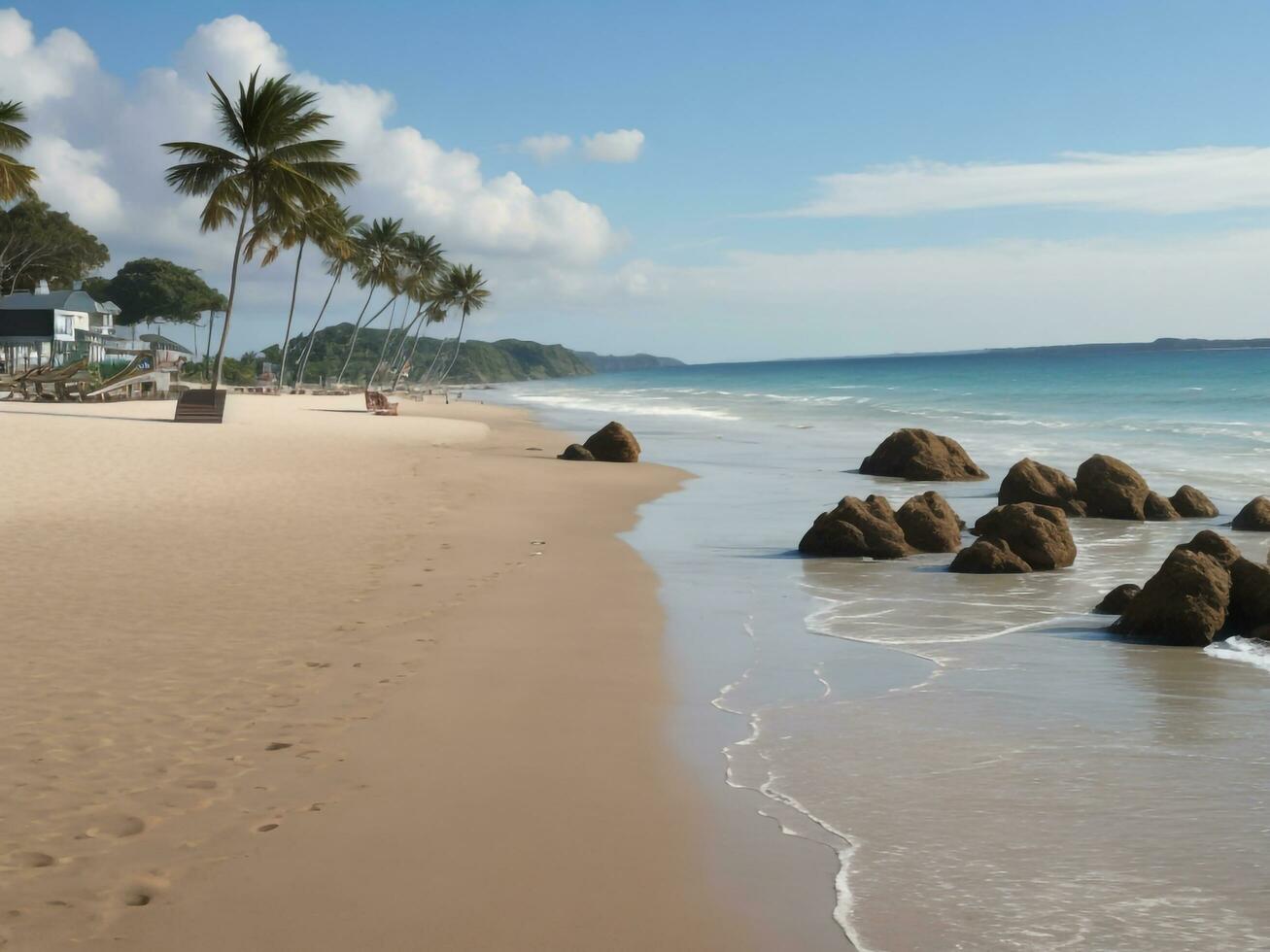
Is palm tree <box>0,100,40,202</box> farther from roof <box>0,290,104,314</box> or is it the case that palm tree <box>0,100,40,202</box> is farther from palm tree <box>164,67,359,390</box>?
roof <box>0,290,104,314</box>

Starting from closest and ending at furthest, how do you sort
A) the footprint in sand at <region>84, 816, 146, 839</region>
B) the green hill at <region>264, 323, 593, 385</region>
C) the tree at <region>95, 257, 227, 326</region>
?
1. the footprint in sand at <region>84, 816, 146, 839</region>
2. the tree at <region>95, 257, 227, 326</region>
3. the green hill at <region>264, 323, 593, 385</region>

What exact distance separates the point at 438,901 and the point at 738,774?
5.65ft

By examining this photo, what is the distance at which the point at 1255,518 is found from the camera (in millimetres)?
12766

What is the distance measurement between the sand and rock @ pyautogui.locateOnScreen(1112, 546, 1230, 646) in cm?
A: 321

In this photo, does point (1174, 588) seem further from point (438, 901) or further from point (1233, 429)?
point (1233, 429)

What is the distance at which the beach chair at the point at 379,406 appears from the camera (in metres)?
37.2

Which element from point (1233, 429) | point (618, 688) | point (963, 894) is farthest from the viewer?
point (1233, 429)

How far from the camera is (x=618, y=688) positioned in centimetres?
620

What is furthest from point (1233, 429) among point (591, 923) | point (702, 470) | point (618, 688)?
point (591, 923)

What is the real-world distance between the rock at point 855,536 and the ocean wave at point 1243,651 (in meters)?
3.99

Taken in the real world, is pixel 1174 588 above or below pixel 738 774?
above

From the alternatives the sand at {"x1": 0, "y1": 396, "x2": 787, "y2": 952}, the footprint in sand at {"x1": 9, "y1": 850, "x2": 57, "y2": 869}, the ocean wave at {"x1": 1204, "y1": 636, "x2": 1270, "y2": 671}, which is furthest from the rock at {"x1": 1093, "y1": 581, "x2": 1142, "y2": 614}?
the footprint in sand at {"x1": 9, "y1": 850, "x2": 57, "y2": 869}

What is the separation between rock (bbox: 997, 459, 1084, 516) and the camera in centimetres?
1481

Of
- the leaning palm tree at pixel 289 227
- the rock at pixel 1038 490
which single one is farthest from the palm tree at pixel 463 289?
the rock at pixel 1038 490
